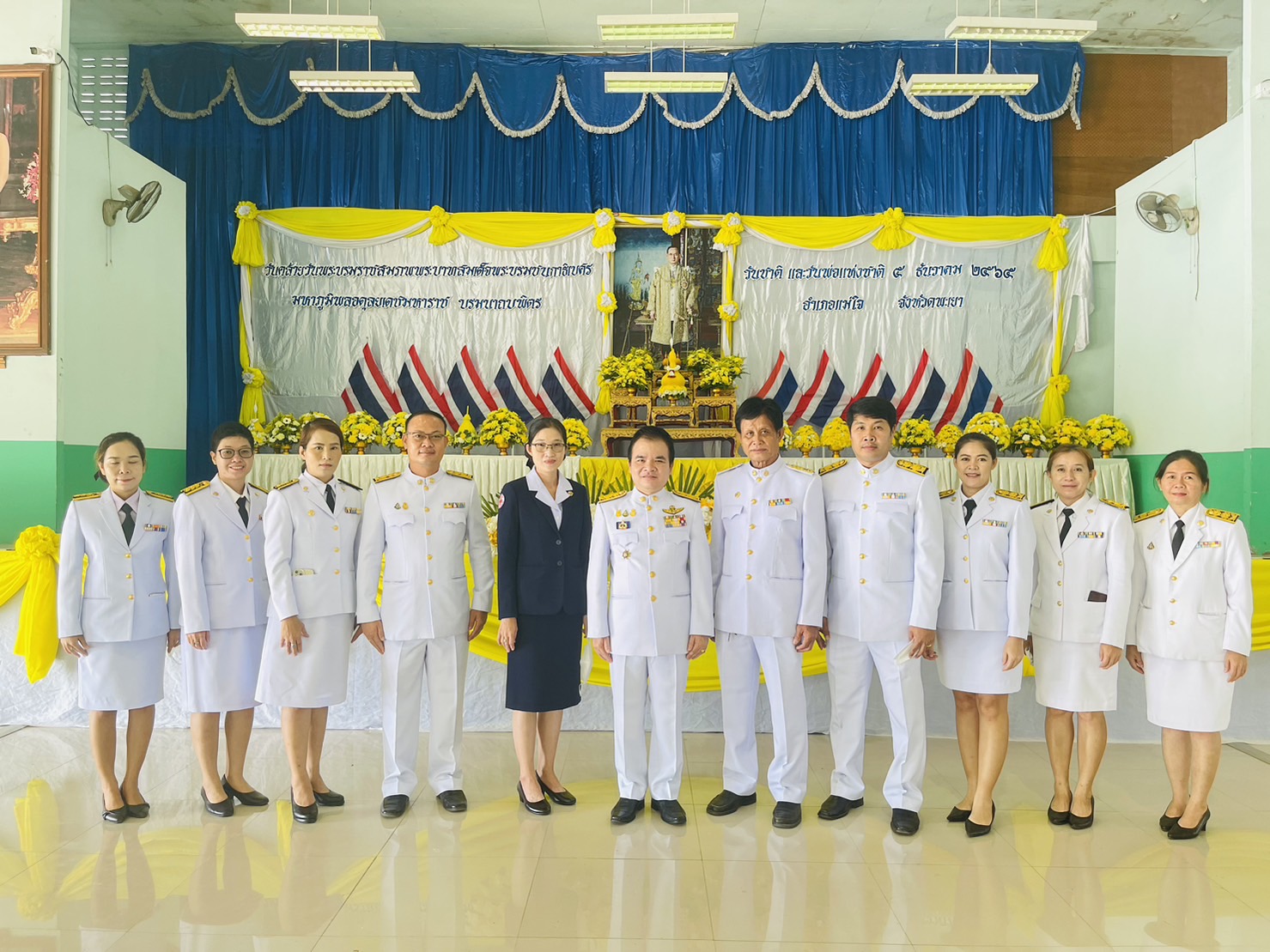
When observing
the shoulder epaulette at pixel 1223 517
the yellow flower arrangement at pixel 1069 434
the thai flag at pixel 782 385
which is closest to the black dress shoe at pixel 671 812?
the shoulder epaulette at pixel 1223 517

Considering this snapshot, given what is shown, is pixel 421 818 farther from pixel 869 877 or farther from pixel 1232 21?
pixel 1232 21

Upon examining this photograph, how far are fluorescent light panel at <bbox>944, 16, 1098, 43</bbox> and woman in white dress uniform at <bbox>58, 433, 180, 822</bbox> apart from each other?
5548mm

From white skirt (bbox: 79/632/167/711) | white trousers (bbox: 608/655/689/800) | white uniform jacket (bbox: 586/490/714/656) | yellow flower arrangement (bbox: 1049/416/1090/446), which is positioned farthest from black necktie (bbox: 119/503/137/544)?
yellow flower arrangement (bbox: 1049/416/1090/446)

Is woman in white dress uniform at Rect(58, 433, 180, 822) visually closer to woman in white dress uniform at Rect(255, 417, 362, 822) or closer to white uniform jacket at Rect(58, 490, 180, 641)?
white uniform jacket at Rect(58, 490, 180, 641)

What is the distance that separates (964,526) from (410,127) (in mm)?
6944

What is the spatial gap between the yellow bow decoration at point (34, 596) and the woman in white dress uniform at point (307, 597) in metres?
1.94

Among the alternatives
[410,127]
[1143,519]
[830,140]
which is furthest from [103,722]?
[830,140]

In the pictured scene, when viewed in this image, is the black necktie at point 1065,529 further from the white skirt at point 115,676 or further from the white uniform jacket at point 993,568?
the white skirt at point 115,676

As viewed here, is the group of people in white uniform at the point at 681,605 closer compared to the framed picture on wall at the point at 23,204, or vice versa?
the group of people in white uniform at the point at 681,605

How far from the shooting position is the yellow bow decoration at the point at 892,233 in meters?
8.48

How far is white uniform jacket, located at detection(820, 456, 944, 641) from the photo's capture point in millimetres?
3400

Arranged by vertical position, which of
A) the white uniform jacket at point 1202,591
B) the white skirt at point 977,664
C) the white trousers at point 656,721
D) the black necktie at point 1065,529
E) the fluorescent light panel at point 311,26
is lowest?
the white trousers at point 656,721

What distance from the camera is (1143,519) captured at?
363 cm

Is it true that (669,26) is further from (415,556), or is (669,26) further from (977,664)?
(977,664)
